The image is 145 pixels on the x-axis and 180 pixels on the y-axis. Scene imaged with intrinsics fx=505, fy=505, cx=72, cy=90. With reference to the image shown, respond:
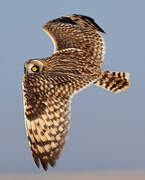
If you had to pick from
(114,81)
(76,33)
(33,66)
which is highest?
(76,33)

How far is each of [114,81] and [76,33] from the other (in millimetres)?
1277

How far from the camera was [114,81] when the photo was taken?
9859 mm

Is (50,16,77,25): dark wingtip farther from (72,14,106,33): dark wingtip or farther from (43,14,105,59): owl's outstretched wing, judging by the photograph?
(72,14,106,33): dark wingtip

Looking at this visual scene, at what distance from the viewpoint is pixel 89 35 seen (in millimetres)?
10031

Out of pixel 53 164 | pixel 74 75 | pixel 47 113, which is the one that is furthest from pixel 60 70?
pixel 53 164

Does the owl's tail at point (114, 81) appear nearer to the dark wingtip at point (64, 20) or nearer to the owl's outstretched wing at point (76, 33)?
the owl's outstretched wing at point (76, 33)

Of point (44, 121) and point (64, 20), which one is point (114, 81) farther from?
point (44, 121)

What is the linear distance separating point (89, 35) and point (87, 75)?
1.42m

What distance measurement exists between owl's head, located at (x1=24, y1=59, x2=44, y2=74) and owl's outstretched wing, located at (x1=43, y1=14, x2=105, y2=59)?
0.95 metres

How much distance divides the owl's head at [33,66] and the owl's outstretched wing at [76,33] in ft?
3.13

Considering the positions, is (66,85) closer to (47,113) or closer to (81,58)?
(47,113)

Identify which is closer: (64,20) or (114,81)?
(114,81)

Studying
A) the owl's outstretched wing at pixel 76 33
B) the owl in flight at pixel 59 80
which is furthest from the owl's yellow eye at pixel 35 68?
the owl's outstretched wing at pixel 76 33

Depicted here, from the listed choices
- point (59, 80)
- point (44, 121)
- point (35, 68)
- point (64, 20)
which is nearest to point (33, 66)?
point (35, 68)
